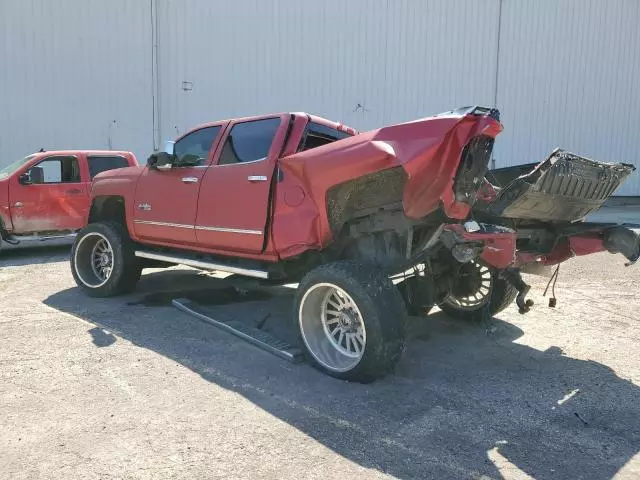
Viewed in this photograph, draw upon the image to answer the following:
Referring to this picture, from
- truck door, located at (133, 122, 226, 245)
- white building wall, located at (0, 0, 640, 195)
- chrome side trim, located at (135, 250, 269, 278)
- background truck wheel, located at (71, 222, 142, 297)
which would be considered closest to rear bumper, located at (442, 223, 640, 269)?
chrome side trim, located at (135, 250, 269, 278)

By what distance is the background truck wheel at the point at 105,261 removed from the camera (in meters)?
6.21

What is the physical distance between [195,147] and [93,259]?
2.12m

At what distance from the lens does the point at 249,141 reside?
512 cm

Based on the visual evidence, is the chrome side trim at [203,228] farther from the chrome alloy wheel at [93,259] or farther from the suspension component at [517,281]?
the suspension component at [517,281]

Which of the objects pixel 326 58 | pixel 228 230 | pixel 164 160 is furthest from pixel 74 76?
pixel 228 230

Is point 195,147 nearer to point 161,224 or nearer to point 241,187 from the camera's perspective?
point 161,224

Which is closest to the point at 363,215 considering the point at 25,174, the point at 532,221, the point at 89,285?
the point at 532,221

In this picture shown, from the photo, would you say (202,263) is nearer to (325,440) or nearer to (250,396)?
(250,396)

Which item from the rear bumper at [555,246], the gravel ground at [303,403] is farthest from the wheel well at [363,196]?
the gravel ground at [303,403]

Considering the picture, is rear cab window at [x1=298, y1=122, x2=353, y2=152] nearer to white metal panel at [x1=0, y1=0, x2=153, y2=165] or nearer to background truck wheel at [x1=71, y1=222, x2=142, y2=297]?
background truck wheel at [x1=71, y1=222, x2=142, y2=297]

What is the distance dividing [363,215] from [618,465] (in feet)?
7.59

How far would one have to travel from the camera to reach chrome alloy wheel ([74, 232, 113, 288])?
643cm

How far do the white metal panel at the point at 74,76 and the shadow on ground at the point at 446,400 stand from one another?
9798 millimetres

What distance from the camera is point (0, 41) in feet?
42.3
